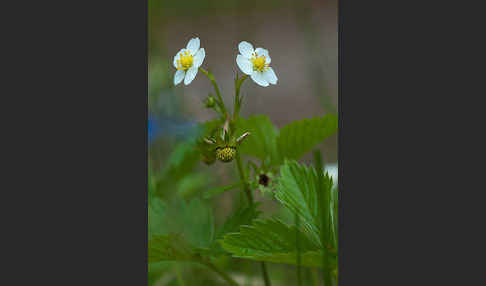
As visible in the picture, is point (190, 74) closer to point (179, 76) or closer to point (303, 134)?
point (179, 76)

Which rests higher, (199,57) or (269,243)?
(199,57)

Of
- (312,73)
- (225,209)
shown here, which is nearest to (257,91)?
→ (312,73)

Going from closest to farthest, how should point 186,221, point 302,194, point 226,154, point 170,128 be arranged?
1. point 226,154
2. point 302,194
3. point 186,221
4. point 170,128

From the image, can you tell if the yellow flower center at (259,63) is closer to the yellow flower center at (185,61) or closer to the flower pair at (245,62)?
the flower pair at (245,62)

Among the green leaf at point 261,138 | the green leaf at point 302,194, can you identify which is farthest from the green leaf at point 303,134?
the green leaf at point 302,194

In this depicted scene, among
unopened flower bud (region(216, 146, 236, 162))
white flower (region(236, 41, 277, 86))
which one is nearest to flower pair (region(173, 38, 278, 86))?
white flower (region(236, 41, 277, 86))

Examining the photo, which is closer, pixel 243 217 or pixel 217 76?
pixel 243 217

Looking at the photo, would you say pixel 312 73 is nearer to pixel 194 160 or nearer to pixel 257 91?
pixel 257 91

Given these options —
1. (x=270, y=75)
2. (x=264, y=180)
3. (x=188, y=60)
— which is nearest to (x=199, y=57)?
(x=188, y=60)
